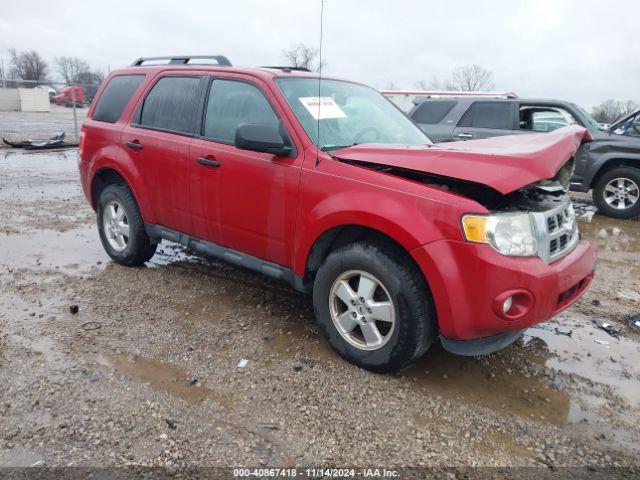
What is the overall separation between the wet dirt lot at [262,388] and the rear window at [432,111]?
225 inches

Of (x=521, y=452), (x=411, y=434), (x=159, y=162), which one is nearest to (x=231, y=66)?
(x=159, y=162)

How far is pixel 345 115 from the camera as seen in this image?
3740 millimetres

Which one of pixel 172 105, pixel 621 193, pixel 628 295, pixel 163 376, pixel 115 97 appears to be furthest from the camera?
pixel 621 193

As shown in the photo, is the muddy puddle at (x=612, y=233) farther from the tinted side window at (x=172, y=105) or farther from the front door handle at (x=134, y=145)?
the front door handle at (x=134, y=145)

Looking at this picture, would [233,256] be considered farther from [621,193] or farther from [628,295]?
[621,193]

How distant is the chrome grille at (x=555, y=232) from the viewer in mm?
2756

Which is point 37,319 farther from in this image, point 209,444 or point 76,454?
point 209,444

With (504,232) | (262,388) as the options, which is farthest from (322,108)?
(262,388)

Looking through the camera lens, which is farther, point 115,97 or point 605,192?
point 605,192

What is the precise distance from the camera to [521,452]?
A: 8.23ft

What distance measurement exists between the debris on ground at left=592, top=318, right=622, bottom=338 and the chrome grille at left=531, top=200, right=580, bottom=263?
1.07 meters

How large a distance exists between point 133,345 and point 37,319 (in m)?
0.94

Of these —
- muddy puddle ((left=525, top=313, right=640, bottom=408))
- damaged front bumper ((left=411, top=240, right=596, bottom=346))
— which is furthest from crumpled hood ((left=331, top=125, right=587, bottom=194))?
muddy puddle ((left=525, top=313, right=640, bottom=408))

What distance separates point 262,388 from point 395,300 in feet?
3.15
